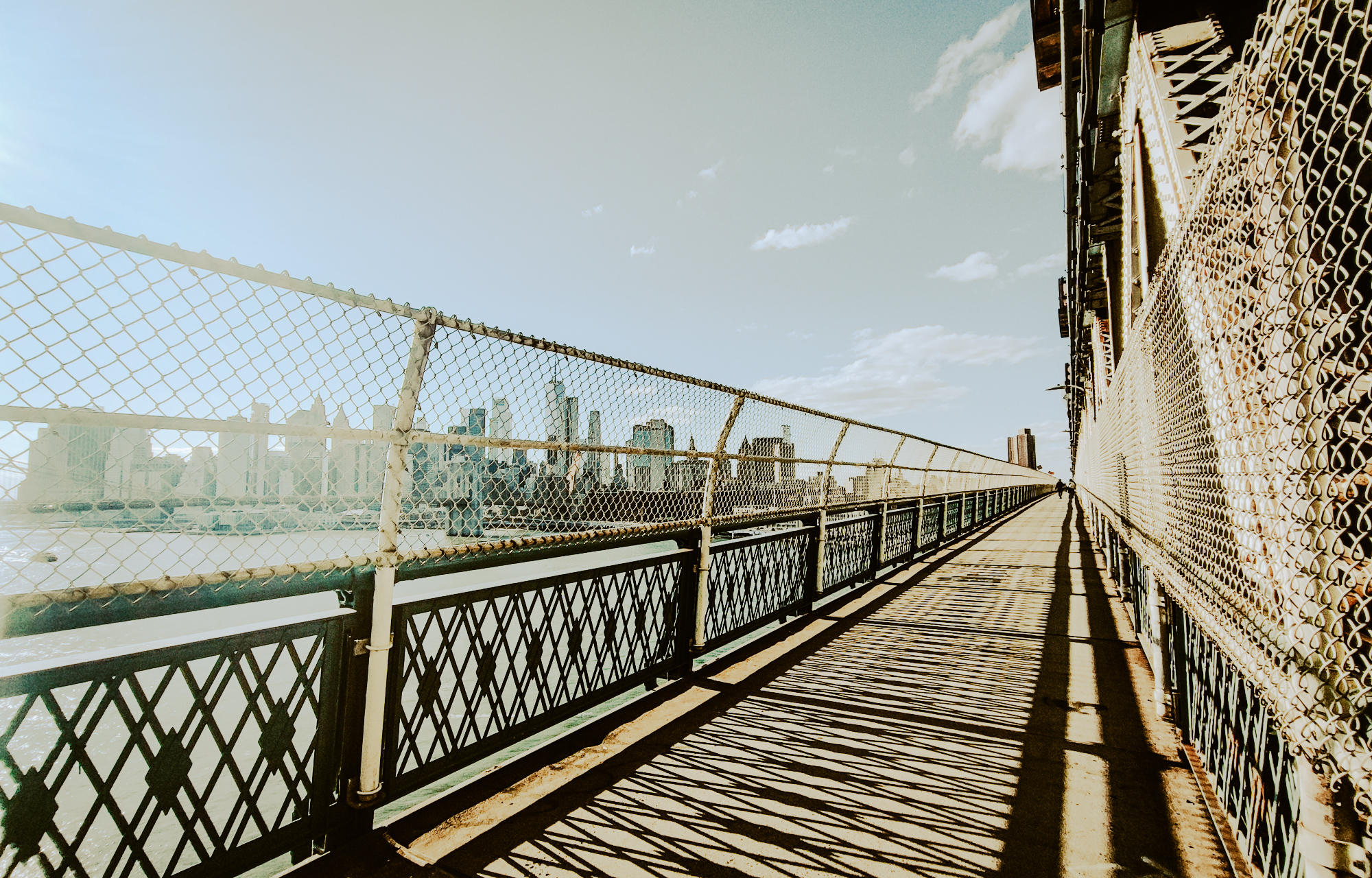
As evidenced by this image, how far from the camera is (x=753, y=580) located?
5.30m

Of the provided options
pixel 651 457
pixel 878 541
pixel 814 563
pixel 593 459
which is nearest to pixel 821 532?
pixel 814 563

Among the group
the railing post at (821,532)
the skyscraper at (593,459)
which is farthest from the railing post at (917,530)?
the skyscraper at (593,459)

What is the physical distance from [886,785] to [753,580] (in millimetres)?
2520

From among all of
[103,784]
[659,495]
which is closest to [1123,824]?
[659,495]

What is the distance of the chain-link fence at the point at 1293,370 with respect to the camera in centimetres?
129

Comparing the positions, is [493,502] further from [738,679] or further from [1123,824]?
[1123,824]

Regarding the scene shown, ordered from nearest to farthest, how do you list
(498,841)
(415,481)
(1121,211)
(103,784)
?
(103,784) < (498,841) < (415,481) < (1121,211)

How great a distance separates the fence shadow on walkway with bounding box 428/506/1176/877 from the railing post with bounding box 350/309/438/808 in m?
0.49

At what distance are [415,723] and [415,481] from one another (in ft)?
3.61

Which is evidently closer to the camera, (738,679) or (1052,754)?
(1052,754)

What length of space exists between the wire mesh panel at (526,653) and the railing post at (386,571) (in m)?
0.10

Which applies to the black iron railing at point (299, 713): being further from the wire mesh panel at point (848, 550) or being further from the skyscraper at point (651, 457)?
the wire mesh panel at point (848, 550)

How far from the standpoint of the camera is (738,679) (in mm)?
4297

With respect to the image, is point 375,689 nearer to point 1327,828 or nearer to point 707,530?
point 707,530
